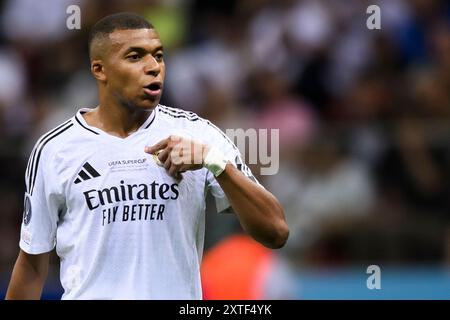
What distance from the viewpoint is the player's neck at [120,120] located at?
5.86m

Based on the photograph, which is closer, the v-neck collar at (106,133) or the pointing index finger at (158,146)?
the pointing index finger at (158,146)

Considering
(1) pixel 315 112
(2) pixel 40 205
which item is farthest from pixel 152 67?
(1) pixel 315 112

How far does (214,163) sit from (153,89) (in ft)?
1.57

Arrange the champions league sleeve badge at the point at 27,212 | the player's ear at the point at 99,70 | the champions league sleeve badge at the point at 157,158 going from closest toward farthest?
1. the champions league sleeve badge at the point at 157,158
2. the player's ear at the point at 99,70
3. the champions league sleeve badge at the point at 27,212

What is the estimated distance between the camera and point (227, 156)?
569 cm

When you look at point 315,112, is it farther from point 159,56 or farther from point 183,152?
point 183,152

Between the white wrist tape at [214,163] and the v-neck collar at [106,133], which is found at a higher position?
the v-neck collar at [106,133]

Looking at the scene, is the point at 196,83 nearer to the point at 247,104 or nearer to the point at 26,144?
the point at 247,104

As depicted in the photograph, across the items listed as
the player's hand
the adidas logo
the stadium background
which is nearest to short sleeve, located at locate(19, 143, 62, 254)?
the adidas logo

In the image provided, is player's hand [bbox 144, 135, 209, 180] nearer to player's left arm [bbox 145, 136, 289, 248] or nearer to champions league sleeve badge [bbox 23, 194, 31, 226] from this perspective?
player's left arm [bbox 145, 136, 289, 248]

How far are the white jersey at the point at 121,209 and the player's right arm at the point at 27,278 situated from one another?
165 mm

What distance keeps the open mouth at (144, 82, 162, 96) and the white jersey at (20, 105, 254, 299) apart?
26 centimetres

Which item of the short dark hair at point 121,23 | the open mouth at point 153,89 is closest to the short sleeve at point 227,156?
the open mouth at point 153,89

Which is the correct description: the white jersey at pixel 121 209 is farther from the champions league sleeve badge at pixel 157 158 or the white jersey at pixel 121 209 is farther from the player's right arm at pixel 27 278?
the player's right arm at pixel 27 278
